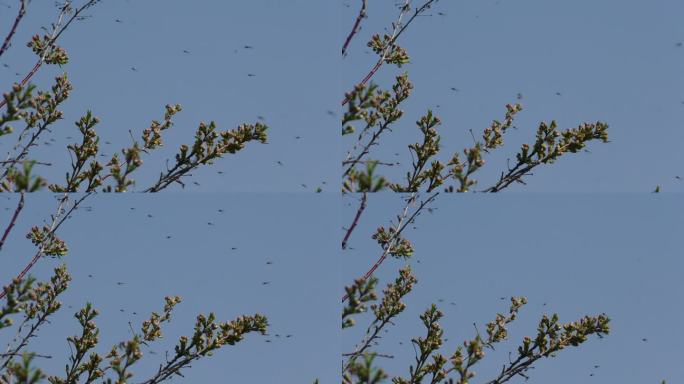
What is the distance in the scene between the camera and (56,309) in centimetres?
565

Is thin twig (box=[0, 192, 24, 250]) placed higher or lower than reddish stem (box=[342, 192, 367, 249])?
lower

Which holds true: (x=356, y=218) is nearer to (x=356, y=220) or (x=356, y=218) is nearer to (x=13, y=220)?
(x=356, y=220)

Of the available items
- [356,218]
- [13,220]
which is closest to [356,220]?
[356,218]

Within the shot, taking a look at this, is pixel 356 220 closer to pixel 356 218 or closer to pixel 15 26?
pixel 356 218

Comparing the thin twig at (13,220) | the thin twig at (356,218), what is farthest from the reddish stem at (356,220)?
the thin twig at (13,220)

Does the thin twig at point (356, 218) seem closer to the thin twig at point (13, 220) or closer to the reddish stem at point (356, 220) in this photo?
the reddish stem at point (356, 220)

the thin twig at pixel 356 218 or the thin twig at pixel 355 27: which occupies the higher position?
the thin twig at pixel 355 27

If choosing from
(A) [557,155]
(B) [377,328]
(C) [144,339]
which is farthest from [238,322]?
(A) [557,155]

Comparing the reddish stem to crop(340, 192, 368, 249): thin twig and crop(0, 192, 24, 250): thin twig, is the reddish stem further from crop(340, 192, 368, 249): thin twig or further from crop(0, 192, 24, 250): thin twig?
crop(0, 192, 24, 250): thin twig

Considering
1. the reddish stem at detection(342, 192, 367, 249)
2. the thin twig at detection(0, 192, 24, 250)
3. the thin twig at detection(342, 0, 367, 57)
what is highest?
the thin twig at detection(342, 0, 367, 57)

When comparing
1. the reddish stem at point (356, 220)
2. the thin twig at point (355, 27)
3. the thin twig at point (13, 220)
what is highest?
the thin twig at point (355, 27)

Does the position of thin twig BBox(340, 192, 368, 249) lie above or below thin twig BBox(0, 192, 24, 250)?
above

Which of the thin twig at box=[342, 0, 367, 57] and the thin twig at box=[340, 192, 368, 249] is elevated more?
the thin twig at box=[342, 0, 367, 57]

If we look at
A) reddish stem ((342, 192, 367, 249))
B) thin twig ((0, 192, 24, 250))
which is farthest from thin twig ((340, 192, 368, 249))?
thin twig ((0, 192, 24, 250))
